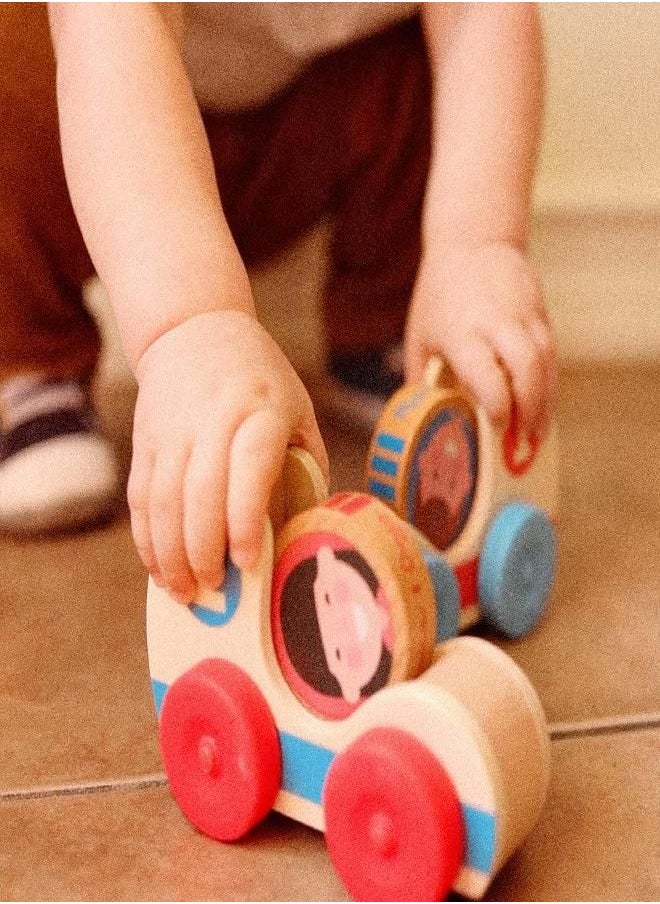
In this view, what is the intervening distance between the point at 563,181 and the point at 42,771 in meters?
0.75

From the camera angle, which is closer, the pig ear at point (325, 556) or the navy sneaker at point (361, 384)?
the pig ear at point (325, 556)

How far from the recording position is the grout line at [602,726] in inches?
17.9

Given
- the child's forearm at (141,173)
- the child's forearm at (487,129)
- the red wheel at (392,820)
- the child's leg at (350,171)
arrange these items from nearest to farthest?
the red wheel at (392,820)
the child's forearm at (141,173)
the child's forearm at (487,129)
the child's leg at (350,171)

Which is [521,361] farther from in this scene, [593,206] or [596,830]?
[593,206]

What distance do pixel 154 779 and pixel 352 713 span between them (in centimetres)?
12

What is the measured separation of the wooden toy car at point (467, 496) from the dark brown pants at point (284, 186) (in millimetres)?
346

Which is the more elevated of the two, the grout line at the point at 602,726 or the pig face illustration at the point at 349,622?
the pig face illustration at the point at 349,622

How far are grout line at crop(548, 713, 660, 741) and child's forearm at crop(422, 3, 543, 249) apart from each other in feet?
0.87

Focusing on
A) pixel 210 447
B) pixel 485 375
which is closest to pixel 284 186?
pixel 485 375

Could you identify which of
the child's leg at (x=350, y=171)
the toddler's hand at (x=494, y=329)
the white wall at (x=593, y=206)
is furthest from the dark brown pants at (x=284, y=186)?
the toddler's hand at (x=494, y=329)

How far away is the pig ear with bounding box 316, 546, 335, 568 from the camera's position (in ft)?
1.22

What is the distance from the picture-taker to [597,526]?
0.67 meters

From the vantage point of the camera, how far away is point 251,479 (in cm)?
37

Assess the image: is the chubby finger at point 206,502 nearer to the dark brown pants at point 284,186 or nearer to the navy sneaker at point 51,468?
the navy sneaker at point 51,468
